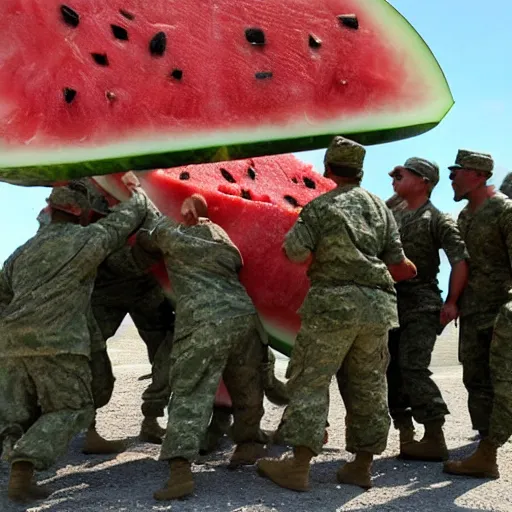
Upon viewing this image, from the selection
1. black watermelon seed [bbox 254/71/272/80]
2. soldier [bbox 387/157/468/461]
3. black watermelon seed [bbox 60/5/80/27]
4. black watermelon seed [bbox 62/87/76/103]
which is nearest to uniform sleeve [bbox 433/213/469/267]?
soldier [bbox 387/157/468/461]

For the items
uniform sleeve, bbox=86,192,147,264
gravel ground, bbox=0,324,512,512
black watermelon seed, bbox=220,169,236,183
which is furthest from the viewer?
black watermelon seed, bbox=220,169,236,183

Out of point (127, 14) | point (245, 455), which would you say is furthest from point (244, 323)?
point (127, 14)

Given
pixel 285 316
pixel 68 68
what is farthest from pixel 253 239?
pixel 68 68

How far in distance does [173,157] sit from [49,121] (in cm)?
76

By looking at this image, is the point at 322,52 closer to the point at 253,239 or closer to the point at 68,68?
the point at 253,239

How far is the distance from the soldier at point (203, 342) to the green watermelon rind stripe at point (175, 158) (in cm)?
29

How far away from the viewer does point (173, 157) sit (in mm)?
4477

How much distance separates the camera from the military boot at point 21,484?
3795 millimetres

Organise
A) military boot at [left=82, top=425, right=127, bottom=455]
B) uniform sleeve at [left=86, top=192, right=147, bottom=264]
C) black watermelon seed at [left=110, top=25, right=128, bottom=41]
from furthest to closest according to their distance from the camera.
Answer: military boot at [left=82, top=425, right=127, bottom=455]
black watermelon seed at [left=110, top=25, right=128, bottom=41]
uniform sleeve at [left=86, top=192, right=147, bottom=264]

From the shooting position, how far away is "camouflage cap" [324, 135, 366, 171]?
4113 mm

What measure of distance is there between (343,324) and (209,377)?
82 centimetres

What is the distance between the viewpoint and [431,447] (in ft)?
15.9

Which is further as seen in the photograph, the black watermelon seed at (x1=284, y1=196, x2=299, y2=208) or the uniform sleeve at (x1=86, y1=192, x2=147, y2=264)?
the black watermelon seed at (x1=284, y1=196, x2=299, y2=208)

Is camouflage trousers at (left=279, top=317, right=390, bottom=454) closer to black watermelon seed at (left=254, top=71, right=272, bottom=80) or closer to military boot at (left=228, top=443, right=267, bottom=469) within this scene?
military boot at (left=228, top=443, right=267, bottom=469)
